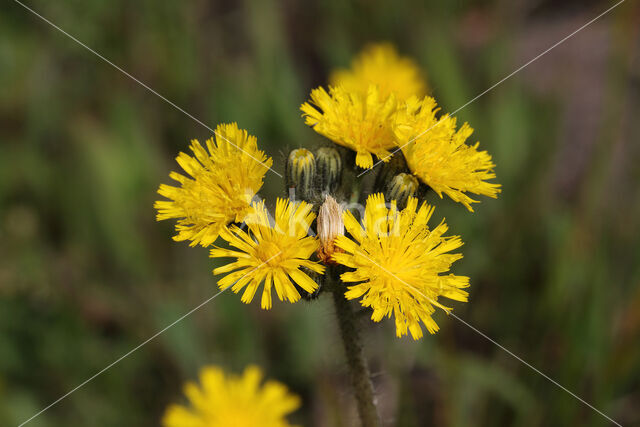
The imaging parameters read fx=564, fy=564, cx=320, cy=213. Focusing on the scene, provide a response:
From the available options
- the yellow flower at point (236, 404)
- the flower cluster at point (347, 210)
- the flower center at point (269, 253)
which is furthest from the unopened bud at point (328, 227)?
the yellow flower at point (236, 404)

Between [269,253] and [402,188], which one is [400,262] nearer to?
[402,188]

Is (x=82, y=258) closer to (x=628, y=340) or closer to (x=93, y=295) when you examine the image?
(x=93, y=295)

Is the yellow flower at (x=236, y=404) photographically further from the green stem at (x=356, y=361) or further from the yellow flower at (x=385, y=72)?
the yellow flower at (x=385, y=72)

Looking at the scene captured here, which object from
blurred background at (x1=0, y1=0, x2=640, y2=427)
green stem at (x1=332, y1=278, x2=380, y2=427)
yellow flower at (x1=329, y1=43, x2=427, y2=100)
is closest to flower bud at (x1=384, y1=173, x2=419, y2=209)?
green stem at (x1=332, y1=278, x2=380, y2=427)

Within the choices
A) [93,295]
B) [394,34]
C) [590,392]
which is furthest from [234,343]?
[394,34]

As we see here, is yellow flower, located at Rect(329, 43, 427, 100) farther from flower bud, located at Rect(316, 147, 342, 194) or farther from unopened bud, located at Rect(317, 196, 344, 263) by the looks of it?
unopened bud, located at Rect(317, 196, 344, 263)

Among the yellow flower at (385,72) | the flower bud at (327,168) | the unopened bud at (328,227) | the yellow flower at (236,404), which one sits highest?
the yellow flower at (385,72)
